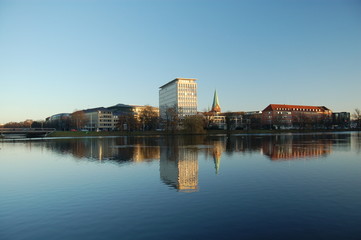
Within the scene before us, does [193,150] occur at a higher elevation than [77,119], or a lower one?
lower

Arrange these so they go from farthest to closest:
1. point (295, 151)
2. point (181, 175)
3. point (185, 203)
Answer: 1. point (295, 151)
2. point (181, 175)
3. point (185, 203)

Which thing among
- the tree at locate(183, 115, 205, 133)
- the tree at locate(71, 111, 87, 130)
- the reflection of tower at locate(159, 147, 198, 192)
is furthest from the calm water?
the tree at locate(71, 111, 87, 130)

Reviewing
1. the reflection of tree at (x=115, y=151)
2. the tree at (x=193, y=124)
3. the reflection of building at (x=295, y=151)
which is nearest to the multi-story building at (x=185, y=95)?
the tree at (x=193, y=124)

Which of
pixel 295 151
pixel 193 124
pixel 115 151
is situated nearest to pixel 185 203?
pixel 295 151

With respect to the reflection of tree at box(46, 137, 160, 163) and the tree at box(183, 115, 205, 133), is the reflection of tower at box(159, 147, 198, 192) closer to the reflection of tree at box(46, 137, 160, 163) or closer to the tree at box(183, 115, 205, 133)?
the reflection of tree at box(46, 137, 160, 163)

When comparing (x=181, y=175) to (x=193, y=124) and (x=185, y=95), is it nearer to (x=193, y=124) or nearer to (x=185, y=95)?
(x=193, y=124)

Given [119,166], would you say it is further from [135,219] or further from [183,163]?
[135,219]

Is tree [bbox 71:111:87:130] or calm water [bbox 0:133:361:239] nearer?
calm water [bbox 0:133:361:239]

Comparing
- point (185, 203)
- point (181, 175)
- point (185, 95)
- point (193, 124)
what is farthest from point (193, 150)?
point (185, 95)

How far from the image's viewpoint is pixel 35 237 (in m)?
11.0

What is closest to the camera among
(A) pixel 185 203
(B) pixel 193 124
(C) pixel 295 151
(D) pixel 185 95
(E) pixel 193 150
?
(A) pixel 185 203


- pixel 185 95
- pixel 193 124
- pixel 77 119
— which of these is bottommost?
pixel 193 124

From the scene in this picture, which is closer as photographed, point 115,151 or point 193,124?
point 115,151

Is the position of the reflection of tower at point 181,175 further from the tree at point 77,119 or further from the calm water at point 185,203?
the tree at point 77,119
